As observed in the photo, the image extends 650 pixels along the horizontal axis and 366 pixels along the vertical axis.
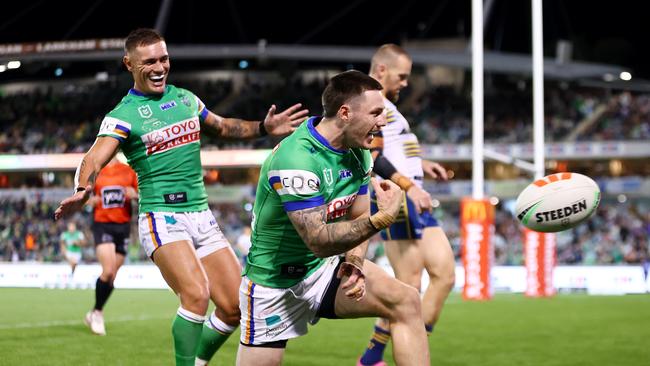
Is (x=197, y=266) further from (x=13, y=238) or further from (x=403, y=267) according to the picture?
(x=13, y=238)

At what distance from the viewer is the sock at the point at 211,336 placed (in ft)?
19.9

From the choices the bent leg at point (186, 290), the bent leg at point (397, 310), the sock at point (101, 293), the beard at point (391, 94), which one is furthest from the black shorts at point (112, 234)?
the bent leg at point (397, 310)

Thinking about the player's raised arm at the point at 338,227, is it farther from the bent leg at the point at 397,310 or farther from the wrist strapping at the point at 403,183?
the wrist strapping at the point at 403,183

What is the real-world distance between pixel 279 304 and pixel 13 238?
97.1ft

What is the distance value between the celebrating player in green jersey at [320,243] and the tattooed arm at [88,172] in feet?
3.65

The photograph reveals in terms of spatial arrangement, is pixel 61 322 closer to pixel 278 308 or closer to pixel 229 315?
pixel 229 315

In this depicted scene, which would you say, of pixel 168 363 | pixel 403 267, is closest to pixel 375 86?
pixel 403 267

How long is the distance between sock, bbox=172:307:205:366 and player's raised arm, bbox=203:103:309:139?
4.68 ft

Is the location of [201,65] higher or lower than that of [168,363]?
higher

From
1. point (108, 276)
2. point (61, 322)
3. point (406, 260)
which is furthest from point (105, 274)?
point (406, 260)

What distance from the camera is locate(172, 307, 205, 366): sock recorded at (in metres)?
5.82

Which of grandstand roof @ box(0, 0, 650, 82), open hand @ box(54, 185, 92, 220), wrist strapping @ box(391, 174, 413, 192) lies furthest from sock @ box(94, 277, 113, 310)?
grandstand roof @ box(0, 0, 650, 82)

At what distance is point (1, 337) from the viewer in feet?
31.7

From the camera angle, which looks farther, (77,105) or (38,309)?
(77,105)
